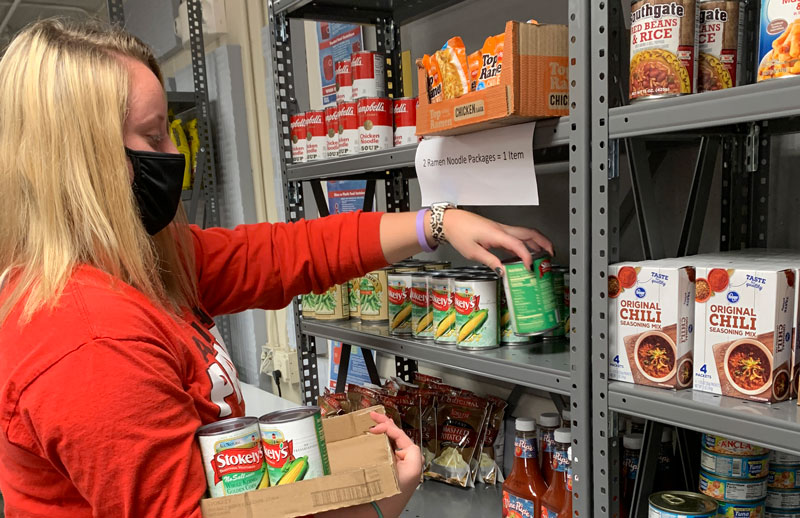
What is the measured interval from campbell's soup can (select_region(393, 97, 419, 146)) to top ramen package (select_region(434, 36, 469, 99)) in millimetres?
332

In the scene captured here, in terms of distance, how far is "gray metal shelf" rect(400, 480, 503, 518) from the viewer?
1685mm

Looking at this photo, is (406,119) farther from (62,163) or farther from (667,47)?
(62,163)

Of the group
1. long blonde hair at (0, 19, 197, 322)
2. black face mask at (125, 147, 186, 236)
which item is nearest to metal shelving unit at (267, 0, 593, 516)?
black face mask at (125, 147, 186, 236)

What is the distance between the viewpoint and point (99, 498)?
2.83 ft

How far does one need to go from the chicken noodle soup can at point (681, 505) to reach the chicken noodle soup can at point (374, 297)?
920 mm

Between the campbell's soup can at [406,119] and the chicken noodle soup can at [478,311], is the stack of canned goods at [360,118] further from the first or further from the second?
the chicken noodle soup can at [478,311]

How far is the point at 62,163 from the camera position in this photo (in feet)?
3.24

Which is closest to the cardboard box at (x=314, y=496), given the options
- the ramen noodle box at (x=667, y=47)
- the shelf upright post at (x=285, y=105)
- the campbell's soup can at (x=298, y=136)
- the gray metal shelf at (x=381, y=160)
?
the gray metal shelf at (x=381, y=160)

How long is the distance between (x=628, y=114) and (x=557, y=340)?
0.60 meters

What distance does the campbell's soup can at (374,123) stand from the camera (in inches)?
66.9

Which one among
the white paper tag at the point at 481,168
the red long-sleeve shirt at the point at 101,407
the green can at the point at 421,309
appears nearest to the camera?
the red long-sleeve shirt at the point at 101,407

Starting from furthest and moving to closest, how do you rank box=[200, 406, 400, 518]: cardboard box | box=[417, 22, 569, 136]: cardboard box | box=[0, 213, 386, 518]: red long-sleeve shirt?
box=[417, 22, 569, 136]: cardboard box, box=[200, 406, 400, 518]: cardboard box, box=[0, 213, 386, 518]: red long-sleeve shirt

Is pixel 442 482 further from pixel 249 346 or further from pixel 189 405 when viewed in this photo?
pixel 249 346

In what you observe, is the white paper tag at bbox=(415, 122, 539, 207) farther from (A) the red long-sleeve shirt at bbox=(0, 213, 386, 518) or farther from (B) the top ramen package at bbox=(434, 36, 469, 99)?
(A) the red long-sleeve shirt at bbox=(0, 213, 386, 518)
